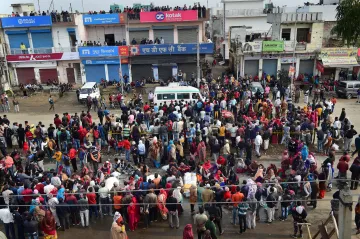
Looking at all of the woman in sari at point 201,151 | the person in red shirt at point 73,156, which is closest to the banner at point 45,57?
the person in red shirt at point 73,156

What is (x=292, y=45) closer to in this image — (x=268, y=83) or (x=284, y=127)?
(x=268, y=83)

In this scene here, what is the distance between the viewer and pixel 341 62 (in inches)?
1193

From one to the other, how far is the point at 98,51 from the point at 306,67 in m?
19.6

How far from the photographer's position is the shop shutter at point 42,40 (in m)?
34.3

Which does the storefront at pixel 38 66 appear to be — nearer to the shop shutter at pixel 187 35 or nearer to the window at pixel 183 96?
the shop shutter at pixel 187 35

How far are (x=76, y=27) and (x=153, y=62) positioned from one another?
8403 millimetres

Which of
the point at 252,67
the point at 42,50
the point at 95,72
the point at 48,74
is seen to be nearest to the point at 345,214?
the point at 252,67

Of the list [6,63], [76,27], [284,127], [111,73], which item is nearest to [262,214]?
[284,127]

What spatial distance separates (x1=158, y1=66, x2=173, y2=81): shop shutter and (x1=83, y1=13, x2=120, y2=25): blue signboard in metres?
6.41

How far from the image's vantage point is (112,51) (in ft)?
109

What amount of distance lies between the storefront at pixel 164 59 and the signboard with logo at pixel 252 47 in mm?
3184

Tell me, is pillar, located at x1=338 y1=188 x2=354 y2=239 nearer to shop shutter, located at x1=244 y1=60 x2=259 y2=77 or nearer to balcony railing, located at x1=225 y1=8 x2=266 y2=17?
shop shutter, located at x1=244 y1=60 x2=259 y2=77

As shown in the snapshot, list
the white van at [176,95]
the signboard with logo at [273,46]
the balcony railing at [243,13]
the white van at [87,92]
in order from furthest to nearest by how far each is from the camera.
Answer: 1. the balcony railing at [243,13]
2. the signboard with logo at [273,46]
3. the white van at [87,92]
4. the white van at [176,95]

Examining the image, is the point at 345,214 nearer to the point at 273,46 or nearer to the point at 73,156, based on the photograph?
the point at 73,156
